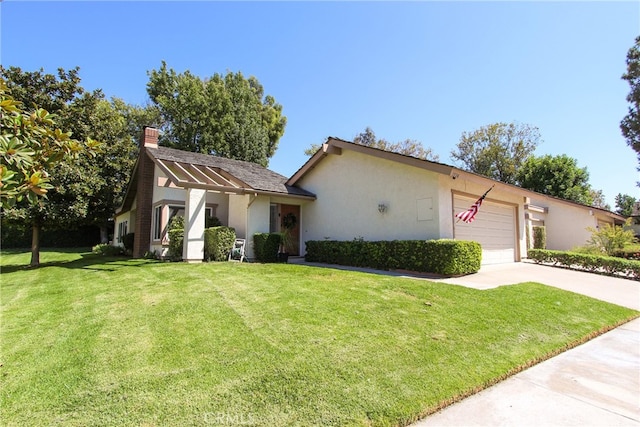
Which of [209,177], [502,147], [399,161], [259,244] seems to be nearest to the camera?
[399,161]

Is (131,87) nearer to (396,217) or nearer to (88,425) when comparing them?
(396,217)

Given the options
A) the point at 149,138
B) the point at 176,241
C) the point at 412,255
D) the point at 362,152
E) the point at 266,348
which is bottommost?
the point at 266,348

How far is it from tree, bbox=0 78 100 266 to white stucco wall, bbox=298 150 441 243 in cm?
1013

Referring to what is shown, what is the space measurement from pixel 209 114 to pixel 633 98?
34.9 m

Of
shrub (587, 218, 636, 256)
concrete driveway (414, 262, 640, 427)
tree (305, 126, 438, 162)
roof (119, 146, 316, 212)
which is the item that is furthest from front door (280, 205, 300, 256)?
tree (305, 126, 438, 162)

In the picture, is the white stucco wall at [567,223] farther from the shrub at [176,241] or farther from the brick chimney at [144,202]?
the brick chimney at [144,202]

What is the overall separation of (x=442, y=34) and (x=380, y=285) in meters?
9.27

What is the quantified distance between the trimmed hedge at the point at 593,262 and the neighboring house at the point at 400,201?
95 centimetres

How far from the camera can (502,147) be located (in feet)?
113

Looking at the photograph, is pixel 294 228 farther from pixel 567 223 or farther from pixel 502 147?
pixel 502 147

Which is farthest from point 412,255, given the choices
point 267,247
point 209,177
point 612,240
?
point 612,240

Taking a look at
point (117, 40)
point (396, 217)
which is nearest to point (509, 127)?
point (396, 217)

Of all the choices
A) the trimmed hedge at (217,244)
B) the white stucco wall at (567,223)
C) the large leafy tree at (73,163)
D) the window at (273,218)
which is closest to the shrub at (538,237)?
the white stucco wall at (567,223)

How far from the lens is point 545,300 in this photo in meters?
7.46
